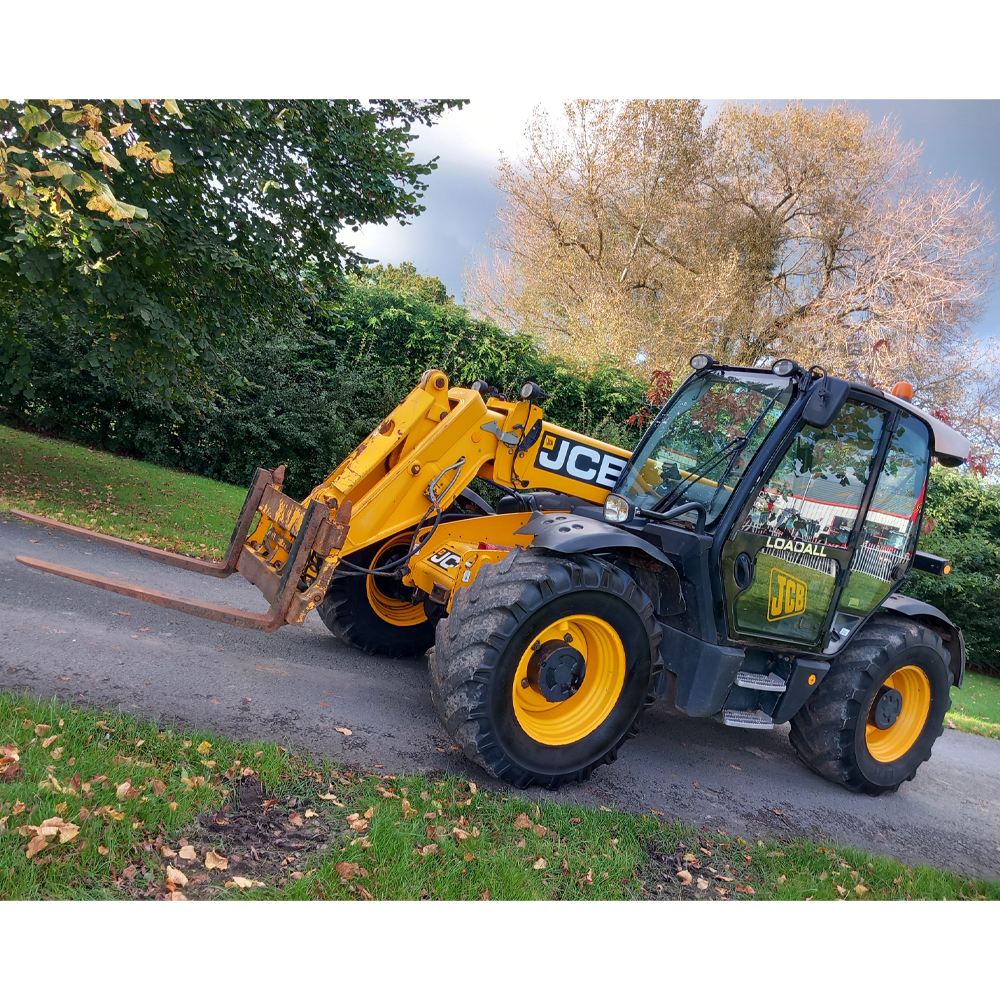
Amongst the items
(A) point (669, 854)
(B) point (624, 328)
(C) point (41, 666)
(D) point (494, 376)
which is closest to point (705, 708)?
(A) point (669, 854)

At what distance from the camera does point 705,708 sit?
12.9ft

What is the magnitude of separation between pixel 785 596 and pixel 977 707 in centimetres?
789

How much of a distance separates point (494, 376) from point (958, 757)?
28.0ft

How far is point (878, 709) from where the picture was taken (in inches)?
184

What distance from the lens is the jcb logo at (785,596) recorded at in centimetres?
411

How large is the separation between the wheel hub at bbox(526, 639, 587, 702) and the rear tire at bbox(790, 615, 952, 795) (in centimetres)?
191

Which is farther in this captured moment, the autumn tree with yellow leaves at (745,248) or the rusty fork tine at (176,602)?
the autumn tree with yellow leaves at (745,248)

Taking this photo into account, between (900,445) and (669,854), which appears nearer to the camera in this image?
(669,854)

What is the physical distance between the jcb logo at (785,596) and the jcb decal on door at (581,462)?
1.17 metres

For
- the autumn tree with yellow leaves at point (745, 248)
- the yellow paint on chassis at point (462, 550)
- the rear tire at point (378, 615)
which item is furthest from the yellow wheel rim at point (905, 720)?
the autumn tree with yellow leaves at point (745, 248)

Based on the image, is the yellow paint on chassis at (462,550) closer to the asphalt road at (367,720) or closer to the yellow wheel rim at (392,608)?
the yellow wheel rim at (392,608)

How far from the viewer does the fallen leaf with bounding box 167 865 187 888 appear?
2.41 metres

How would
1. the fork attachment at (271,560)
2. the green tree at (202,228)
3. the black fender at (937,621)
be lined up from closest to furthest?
1. the fork attachment at (271,560)
2. the black fender at (937,621)
3. the green tree at (202,228)

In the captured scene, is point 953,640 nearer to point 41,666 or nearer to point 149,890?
point 149,890
